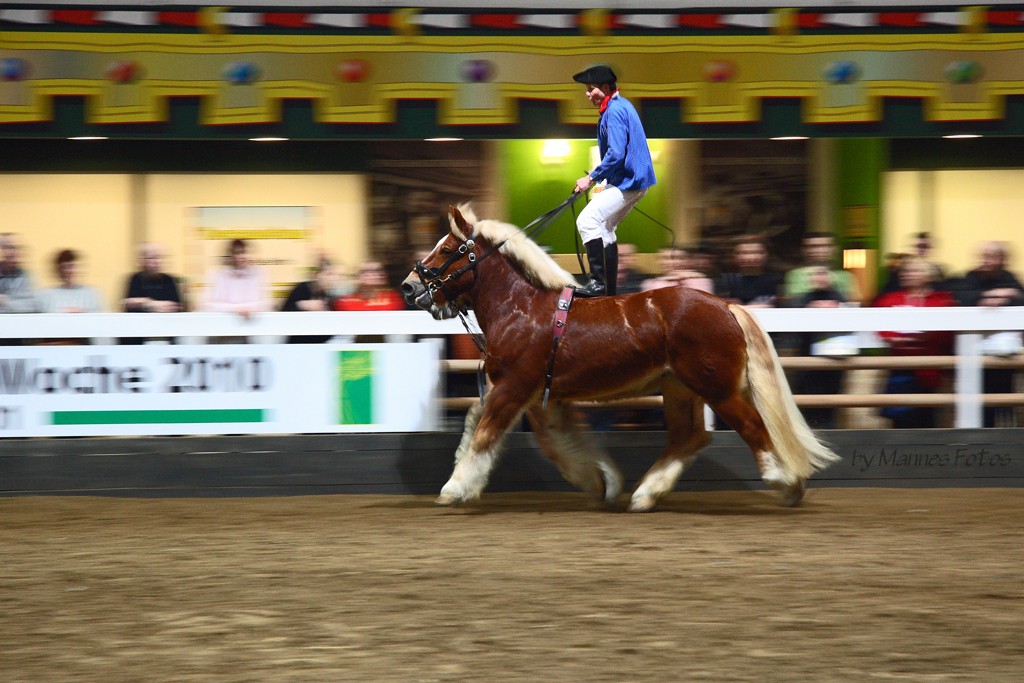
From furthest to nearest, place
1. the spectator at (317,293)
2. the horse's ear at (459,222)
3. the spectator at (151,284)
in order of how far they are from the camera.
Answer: the spectator at (151,284), the spectator at (317,293), the horse's ear at (459,222)

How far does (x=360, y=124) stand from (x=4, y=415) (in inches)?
194

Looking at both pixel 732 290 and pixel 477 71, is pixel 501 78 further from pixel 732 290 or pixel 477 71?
pixel 732 290

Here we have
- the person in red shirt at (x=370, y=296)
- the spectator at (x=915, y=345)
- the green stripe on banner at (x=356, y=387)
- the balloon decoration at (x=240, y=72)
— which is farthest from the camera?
the balloon decoration at (x=240, y=72)

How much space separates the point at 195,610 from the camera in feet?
16.6

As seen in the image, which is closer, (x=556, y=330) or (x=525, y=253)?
(x=556, y=330)

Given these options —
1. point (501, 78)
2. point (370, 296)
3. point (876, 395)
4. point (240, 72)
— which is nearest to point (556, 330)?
point (370, 296)

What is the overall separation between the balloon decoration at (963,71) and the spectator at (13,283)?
8390 millimetres

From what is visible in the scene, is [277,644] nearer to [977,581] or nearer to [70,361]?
[977,581]

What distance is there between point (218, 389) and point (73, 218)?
5280 mm

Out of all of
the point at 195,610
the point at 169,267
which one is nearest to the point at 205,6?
the point at 169,267

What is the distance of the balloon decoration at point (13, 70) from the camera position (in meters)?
11.5

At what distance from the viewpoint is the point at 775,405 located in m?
7.21

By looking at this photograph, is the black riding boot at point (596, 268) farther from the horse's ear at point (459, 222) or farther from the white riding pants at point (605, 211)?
the horse's ear at point (459, 222)

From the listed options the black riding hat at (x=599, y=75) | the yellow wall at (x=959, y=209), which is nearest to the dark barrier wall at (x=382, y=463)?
the black riding hat at (x=599, y=75)
